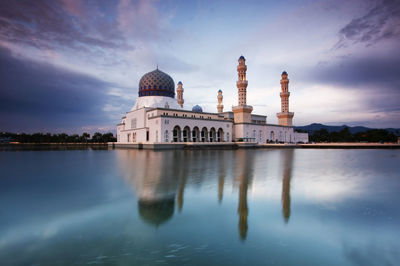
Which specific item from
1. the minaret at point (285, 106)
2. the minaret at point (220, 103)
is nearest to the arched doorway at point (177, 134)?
the minaret at point (220, 103)

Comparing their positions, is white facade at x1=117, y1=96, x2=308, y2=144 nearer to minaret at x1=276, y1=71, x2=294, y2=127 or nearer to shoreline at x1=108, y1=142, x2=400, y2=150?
shoreline at x1=108, y1=142, x2=400, y2=150

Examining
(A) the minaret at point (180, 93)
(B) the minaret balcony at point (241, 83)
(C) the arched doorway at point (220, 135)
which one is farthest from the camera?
(A) the minaret at point (180, 93)

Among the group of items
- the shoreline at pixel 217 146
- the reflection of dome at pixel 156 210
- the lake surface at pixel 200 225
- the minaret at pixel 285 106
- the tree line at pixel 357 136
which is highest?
the minaret at pixel 285 106

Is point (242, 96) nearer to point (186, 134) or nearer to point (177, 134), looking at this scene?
point (186, 134)

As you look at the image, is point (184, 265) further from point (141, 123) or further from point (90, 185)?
point (141, 123)

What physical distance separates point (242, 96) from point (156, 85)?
54.2 feet

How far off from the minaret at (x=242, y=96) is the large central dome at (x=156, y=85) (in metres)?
13.2

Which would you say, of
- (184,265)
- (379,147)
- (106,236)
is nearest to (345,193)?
(184,265)

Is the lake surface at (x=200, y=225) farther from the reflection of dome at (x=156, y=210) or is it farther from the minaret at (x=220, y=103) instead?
the minaret at (x=220, y=103)

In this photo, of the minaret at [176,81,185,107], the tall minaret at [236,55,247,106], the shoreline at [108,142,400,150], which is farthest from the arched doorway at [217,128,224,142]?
the minaret at [176,81,185,107]

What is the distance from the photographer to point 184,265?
2.58 meters

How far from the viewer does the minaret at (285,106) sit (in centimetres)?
4947

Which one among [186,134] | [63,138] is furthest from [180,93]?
[63,138]

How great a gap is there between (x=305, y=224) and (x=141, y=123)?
3621cm
